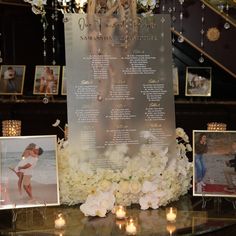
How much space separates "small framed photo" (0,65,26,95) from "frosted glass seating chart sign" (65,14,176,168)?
10.1 feet

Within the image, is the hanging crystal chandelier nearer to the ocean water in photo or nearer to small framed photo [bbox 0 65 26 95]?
the ocean water in photo

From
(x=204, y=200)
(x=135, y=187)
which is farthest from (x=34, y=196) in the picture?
(x=204, y=200)

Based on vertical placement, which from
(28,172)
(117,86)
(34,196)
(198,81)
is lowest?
(34,196)

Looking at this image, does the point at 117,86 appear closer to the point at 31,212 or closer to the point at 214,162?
the point at 214,162

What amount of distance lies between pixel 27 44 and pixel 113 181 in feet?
12.2

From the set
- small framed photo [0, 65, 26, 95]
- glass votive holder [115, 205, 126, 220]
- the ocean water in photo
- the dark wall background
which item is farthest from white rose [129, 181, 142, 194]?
small framed photo [0, 65, 26, 95]

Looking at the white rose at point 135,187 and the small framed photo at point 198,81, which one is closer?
the white rose at point 135,187

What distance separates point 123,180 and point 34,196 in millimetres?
395

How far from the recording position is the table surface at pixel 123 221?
1.82 meters

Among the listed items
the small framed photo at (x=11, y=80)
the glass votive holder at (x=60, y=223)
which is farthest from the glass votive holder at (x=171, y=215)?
the small framed photo at (x=11, y=80)

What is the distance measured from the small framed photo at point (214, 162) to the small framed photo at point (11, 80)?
10.8 feet

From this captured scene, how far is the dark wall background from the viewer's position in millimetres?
4996

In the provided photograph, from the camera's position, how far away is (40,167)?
201cm

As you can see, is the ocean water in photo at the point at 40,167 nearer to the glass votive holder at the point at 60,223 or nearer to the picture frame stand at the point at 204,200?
the glass votive holder at the point at 60,223
